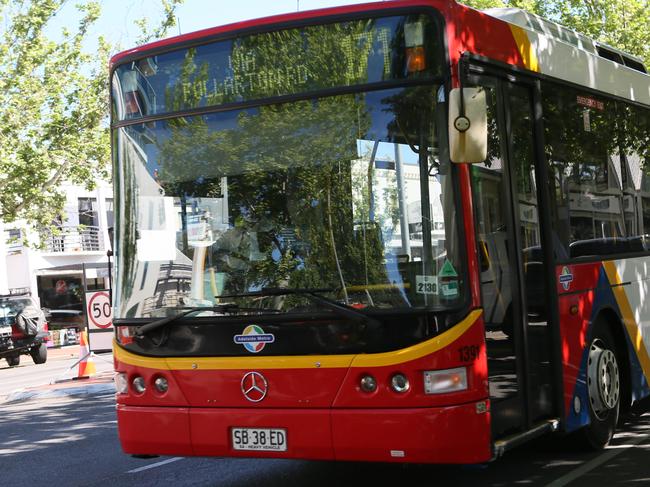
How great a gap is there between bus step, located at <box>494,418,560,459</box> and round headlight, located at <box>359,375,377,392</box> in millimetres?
867

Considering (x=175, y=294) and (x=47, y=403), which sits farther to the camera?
(x=47, y=403)

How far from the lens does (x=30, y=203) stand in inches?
1303

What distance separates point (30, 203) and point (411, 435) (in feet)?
94.1

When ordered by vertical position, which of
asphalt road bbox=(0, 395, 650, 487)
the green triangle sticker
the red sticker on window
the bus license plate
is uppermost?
the red sticker on window

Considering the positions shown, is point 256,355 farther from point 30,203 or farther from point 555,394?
point 30,203

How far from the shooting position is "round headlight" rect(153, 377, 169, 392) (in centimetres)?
693

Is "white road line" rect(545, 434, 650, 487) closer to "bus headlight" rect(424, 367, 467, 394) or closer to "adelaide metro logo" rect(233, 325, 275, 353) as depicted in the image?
"bus headlight" rect(424, 367, 467, 394)

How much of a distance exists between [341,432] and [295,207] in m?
1.41

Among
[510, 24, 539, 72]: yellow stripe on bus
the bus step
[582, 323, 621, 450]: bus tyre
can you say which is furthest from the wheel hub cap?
[510, 24, 539, 72]: yellow stripe on bus

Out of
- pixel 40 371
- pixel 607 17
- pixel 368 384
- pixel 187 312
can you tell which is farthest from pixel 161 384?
pixel 607 17

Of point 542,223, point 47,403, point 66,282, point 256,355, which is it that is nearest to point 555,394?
point 542,223

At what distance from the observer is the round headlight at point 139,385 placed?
7.02 metres

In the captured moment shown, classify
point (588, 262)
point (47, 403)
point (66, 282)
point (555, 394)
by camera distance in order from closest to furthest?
point (555, 394)
point (588, 262)
point (47, 403)
point (66, 282)

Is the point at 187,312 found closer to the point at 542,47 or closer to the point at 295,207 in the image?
the point at 295,207
